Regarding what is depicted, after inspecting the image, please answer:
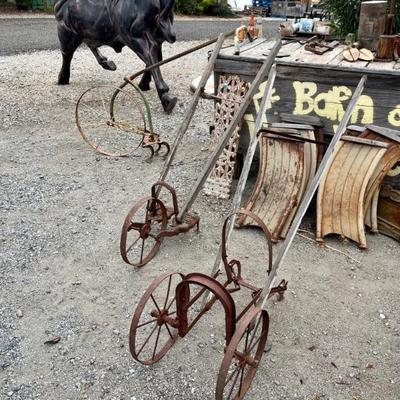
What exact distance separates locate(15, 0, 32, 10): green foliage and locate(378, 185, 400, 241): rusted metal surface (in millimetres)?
22610

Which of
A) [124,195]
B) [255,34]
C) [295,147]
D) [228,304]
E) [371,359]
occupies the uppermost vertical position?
[255,34]

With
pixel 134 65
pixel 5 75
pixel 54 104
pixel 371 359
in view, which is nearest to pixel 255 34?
pixel 54 104

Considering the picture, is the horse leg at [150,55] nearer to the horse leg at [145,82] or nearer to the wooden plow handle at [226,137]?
the horse leg at [145,82]

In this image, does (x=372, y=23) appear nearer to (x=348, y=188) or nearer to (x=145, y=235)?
(x=348, y=188)

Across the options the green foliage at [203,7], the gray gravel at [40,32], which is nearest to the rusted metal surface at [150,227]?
the gray gravel at [40,32]

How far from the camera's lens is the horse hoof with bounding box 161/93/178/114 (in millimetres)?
7320

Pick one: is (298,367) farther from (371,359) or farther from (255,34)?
(255,34)

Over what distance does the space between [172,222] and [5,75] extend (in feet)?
25.0

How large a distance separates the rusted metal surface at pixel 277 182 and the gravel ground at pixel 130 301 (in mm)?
237

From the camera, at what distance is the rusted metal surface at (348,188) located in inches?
164

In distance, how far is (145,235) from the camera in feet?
12.9

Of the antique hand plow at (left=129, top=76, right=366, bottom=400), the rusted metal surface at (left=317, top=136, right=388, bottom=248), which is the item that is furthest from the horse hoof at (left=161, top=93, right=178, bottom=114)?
the antique hand plow at (left=129, top=76, right=366, bottom=400)

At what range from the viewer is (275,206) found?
4.44 metres

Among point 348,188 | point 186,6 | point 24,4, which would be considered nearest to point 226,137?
point 348,188
